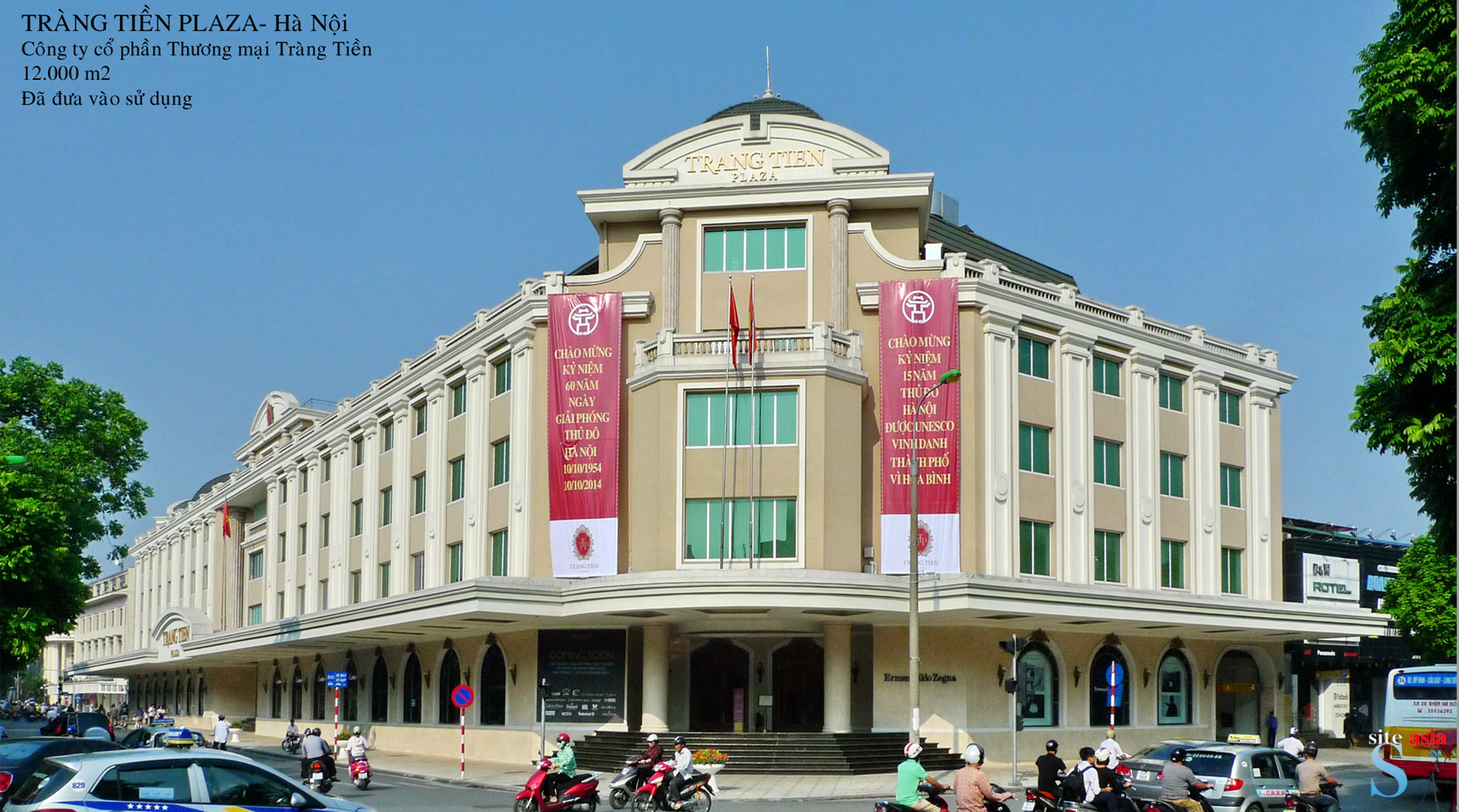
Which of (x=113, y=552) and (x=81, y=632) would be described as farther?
(x=81, y=632)

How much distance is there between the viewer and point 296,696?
62.9 m

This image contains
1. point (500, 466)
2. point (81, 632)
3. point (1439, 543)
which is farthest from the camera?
point (81, 632)

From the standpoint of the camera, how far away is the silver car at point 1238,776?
23.2 metres

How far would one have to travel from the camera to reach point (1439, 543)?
68.7ft

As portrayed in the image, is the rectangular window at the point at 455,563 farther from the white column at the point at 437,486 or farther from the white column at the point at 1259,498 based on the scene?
the white column at the point at 1259,498

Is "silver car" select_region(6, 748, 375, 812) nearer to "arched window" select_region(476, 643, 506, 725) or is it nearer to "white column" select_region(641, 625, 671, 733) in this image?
"white column" select_region(641, 625, 671, 733)

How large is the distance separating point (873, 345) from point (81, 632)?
11106cm

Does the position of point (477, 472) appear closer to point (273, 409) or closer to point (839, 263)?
point (839, 263)

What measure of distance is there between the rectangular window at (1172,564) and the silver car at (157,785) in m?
33.9

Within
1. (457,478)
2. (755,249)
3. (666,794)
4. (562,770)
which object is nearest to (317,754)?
(562,770)

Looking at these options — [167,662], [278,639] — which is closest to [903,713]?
[278,639]

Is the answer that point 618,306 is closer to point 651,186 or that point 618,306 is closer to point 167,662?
point 651,186

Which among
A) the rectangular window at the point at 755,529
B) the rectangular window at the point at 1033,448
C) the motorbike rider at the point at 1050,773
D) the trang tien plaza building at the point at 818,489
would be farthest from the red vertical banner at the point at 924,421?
the motorbike rider at the point at 1050,773

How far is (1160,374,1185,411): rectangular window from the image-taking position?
151 ft
